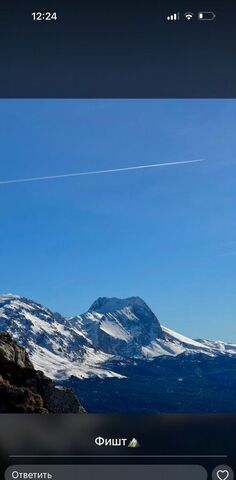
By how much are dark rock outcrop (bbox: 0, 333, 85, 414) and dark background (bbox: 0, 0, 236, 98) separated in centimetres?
135

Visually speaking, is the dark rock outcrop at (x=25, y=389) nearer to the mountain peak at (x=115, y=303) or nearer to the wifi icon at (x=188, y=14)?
the mountain peak at (x=115, y=303)

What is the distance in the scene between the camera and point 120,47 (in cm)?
379

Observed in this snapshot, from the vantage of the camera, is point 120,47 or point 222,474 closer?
point 222,474

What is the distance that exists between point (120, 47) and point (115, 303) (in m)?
1.32

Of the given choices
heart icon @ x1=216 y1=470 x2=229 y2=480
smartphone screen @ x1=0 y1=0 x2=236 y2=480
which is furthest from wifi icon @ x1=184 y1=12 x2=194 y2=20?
heart icon @ x1=216 y1=470 x2=229 y2=480

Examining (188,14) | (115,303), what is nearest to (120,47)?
(188,14)

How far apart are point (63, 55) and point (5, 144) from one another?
54 centimetres

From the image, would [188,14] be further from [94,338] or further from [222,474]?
[222,474]

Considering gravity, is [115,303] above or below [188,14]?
below

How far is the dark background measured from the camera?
12.4ft

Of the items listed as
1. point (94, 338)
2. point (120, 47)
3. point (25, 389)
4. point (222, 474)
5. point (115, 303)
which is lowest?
point (222, 474)

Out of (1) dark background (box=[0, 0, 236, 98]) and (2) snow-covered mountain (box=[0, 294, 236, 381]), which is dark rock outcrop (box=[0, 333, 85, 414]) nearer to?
(2) snow-covered mountain (box=[0, 294, 236, 381])

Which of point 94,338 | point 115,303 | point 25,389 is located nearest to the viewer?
point 25,389

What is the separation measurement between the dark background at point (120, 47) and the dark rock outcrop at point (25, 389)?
1349mm
